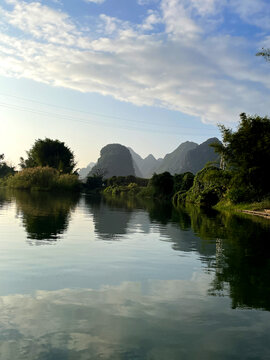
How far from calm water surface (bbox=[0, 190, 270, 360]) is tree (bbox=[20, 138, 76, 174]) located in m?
67.0

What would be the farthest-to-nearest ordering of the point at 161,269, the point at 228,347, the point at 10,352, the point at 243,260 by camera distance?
the point at 243,260 → the point at 161,269 → the point at 228,347 → the point at 10,352

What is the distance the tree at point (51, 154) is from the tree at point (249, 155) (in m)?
48.9

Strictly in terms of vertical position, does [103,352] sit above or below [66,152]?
below

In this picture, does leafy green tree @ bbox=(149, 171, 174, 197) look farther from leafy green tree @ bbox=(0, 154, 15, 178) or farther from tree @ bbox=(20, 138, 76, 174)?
leafy green tree @ bbox=(0, 154, 15, 178)

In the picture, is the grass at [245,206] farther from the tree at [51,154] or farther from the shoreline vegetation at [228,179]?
the tree at [51,154]

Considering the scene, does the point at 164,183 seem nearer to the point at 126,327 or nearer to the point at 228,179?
the point at 228,179

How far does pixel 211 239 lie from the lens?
12.9 meters

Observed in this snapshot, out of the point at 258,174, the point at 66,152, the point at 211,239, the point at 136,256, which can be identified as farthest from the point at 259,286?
the point at 66,152

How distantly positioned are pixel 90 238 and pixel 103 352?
849cm

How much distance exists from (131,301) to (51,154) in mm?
75153

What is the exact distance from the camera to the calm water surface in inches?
155

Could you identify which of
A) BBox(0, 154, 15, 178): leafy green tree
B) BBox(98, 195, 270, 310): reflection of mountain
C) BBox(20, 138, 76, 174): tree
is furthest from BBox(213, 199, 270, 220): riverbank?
BBox(0, 154, 15, 178): leafy green tree

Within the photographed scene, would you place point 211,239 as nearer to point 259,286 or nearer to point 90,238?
point 90,238

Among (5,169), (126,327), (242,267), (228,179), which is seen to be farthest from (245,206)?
(5,169)
